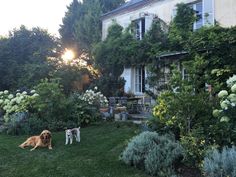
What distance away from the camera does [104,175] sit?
20.8 feet

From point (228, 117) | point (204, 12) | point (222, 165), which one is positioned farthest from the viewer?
point (204, 12)

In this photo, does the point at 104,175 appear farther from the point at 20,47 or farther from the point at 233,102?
the point at 20,47

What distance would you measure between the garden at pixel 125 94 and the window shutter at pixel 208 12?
0.82 metres

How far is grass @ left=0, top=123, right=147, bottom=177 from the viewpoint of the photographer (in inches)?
259

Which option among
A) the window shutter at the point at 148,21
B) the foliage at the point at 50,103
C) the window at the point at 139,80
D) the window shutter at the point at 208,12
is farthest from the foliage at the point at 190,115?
the window shutter at the point at 148,21

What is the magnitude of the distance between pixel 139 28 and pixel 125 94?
4409mm

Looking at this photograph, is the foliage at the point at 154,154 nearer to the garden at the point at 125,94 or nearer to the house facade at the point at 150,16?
the garden at the point at 125,94

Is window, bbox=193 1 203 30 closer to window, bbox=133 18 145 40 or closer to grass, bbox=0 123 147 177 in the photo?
window, bbox=133 18 145 40

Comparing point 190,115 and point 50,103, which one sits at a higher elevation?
point 50,103

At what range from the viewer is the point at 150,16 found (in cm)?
1952

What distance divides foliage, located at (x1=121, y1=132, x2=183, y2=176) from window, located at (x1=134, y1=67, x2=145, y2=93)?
12.0 metres

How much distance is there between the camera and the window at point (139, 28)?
20.2 metres

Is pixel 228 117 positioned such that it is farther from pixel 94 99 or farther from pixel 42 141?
pixel 94 99

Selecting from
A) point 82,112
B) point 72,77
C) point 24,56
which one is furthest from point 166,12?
point 24,56
